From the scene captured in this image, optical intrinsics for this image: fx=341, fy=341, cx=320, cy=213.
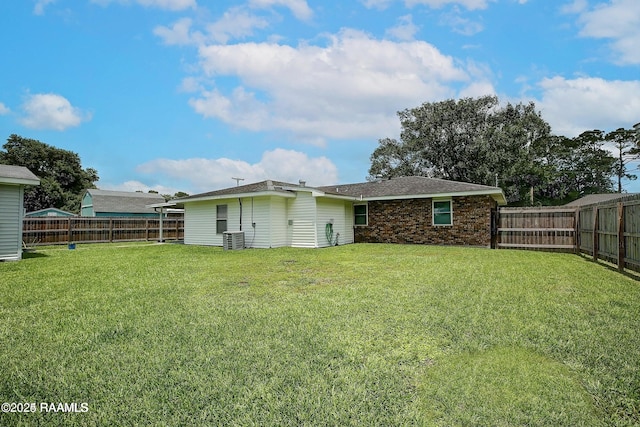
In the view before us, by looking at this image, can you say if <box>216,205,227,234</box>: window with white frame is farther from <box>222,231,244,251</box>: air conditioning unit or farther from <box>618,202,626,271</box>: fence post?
<box>618,202,626,271</box>: fence post

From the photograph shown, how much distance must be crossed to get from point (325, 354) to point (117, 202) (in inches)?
1362

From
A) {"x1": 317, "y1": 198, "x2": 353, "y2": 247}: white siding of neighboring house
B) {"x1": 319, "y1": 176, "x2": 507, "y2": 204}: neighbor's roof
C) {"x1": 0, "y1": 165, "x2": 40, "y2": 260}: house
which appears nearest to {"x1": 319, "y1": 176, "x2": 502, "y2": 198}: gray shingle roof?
{"x1": 319, "y1": 176, "x2": 507, "y2": 204}: neighbor's roof

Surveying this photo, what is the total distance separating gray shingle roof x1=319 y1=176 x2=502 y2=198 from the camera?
14.8 metres

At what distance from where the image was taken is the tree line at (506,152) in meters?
29.0

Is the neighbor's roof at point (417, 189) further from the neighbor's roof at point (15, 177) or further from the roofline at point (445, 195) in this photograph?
the neighbor's roof at point (15, 177)

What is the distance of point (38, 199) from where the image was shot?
36.4 m

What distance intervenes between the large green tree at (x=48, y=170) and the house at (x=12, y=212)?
99.4ft

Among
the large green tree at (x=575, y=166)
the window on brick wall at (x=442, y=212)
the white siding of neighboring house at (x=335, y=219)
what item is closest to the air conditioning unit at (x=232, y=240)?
the white siding of neighboring house at (x=335, y=219)

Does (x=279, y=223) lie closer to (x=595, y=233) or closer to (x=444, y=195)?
(x=444, y=195)

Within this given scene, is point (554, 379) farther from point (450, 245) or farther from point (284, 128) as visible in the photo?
point (284, 128)

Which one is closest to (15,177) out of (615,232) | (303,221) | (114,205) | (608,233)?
(303,221)

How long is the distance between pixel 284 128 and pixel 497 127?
21115 mm

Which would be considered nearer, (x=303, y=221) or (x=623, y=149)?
(x=303, y=221)

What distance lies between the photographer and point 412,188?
16719mm
